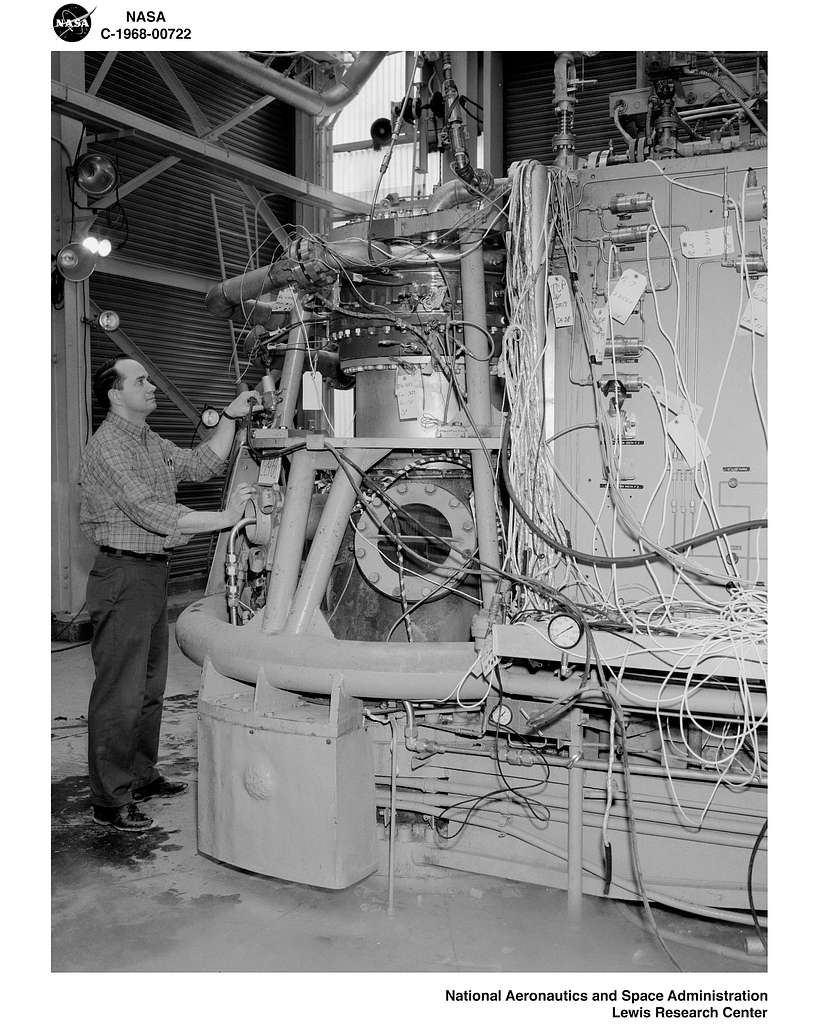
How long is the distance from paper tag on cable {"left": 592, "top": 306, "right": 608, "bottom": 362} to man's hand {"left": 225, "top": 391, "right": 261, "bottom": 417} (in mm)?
1378

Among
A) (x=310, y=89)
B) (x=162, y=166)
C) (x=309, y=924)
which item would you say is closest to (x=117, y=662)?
(x=309, y=924)

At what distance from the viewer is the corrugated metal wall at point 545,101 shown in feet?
31.4

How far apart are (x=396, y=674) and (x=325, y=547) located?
541mm

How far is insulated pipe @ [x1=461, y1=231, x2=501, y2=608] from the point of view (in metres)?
3.44

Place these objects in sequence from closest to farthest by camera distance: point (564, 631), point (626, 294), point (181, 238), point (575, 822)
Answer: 1. point (564, 631)
2. point (575, 822)
3. point (626, 294)
4. point (181, 238)

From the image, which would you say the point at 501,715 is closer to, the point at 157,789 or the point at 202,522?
the point at 202,522

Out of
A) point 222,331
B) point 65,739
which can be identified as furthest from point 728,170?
point 222,331

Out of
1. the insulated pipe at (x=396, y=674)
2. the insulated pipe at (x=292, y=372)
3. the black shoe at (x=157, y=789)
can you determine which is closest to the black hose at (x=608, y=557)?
the insulated pipe at (x=396, y=674)

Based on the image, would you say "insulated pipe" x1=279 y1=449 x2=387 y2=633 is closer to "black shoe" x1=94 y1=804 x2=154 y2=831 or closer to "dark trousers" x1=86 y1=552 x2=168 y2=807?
"dark trousers" x1=86 y1=552 x2=168 y2=807

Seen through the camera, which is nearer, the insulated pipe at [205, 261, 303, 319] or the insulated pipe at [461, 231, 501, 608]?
the insulated pipe at [461, 231, 501, 608]

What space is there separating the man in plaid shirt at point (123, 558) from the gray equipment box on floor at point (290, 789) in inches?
29.4

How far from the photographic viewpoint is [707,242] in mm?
3260
